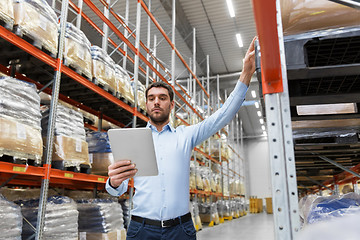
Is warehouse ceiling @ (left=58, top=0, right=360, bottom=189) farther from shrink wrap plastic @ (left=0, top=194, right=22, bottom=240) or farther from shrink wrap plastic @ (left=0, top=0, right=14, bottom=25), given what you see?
shrink wrap plastic @ (left=0, top=0, right=14, bottom=25)

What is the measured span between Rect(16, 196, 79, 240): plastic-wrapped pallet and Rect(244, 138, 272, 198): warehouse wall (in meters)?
26.3

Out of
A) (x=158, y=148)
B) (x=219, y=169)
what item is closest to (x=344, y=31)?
(x=158, y=148)

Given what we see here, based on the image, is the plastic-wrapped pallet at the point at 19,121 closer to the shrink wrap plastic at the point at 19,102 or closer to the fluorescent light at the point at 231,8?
the shrink wrap plastic at the point at 19,102

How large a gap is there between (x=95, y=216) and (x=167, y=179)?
249cm

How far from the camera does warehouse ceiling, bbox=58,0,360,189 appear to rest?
156 cm

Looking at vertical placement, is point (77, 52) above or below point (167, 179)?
above

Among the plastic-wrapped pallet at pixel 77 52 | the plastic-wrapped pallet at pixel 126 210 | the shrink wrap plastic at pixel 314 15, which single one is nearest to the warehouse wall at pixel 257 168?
the plastic-wrapped pallet at pixel 126 210

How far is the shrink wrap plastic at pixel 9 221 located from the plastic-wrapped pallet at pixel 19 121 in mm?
502

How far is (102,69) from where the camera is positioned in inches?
201

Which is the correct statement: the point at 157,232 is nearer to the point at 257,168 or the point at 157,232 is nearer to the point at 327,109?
the point at 327,109

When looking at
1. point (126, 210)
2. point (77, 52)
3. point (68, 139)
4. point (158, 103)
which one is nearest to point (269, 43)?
point (158, 103)

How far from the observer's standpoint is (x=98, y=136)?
5.29 m

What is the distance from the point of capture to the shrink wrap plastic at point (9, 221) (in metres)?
3.12

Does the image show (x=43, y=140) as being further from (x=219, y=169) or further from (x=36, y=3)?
(x=219, y=169)
